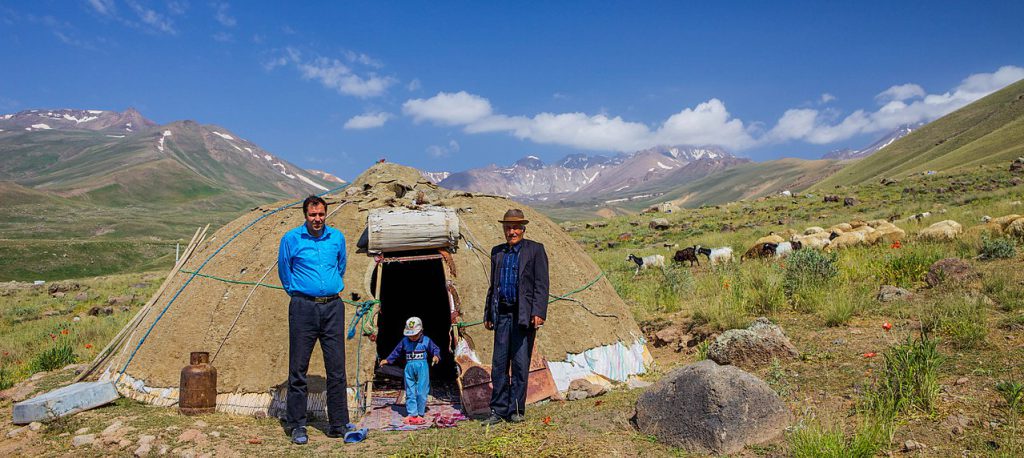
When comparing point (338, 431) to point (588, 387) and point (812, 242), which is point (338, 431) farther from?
point (812, 242)

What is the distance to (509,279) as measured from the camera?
17.7ft

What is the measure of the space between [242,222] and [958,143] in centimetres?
7507

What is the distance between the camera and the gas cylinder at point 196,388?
18.7ft

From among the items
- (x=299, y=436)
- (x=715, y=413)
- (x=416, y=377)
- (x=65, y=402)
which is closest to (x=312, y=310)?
(x=299, y=436)

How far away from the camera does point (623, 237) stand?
26016mm

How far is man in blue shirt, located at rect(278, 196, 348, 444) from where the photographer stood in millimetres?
5055

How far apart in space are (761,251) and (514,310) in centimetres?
1185

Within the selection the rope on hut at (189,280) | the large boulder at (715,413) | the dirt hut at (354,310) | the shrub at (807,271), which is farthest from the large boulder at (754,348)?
the rope on hut at (189,280)

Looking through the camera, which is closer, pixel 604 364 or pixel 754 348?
pixel 754 348

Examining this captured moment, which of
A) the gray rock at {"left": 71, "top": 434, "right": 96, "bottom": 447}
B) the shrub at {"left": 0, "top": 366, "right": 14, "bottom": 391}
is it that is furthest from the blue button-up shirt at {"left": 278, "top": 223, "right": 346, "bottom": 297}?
the shrub at {"left": 0, "top": 366, "right": 14, "bottom": 391}

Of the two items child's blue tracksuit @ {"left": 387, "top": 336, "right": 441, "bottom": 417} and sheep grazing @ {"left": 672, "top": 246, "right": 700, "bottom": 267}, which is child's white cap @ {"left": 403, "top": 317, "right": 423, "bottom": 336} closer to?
child's blue tracksuit @ {"left": 387, "top": 336, "right": 441, "bottom": 417}

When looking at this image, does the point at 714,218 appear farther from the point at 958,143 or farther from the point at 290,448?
the point at 958,143

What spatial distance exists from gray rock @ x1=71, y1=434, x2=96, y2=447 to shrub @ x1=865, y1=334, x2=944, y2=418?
6.76 m

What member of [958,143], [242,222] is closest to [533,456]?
[242,222]
